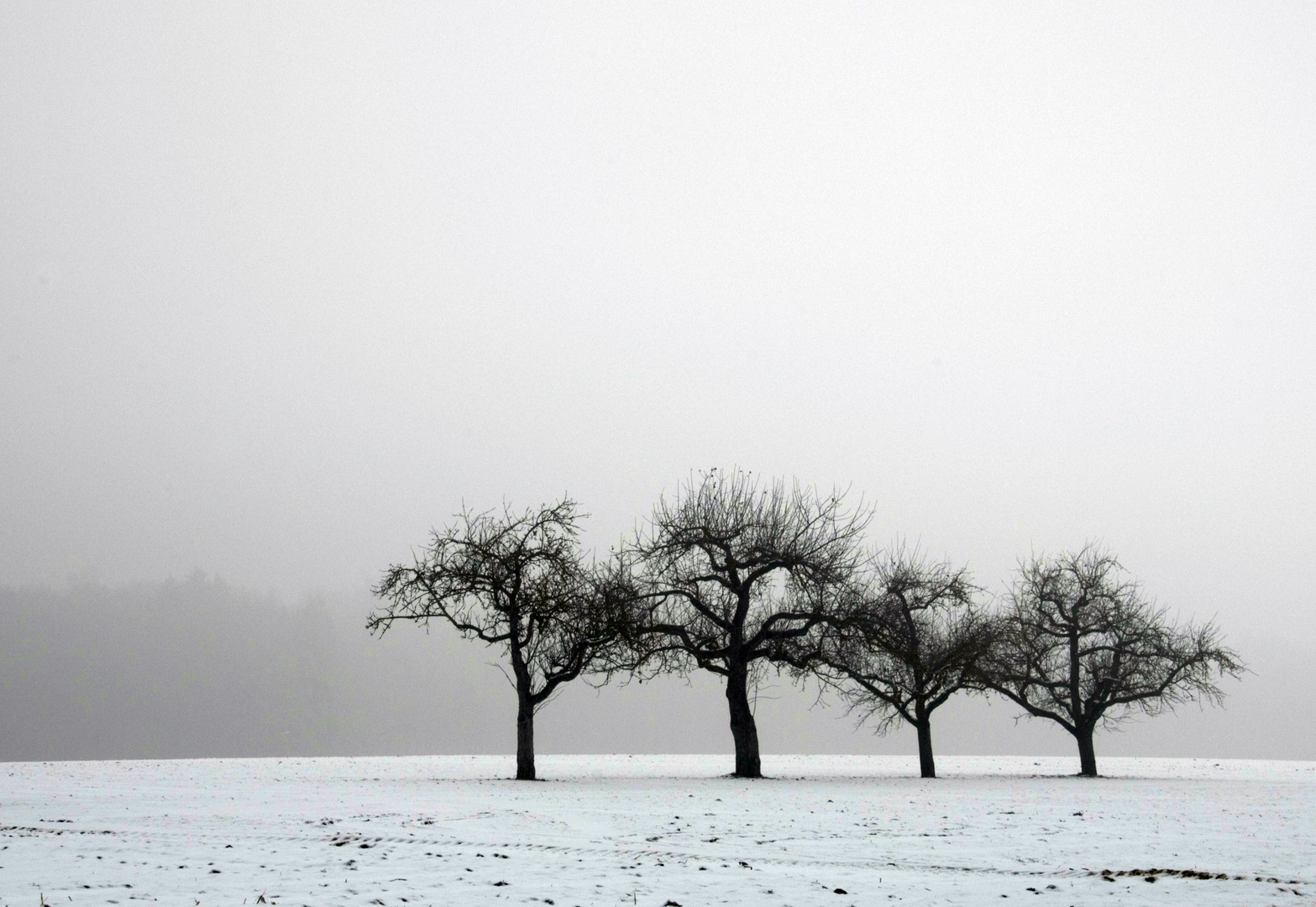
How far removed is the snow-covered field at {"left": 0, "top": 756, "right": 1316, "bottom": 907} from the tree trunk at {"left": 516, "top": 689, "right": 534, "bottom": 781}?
1293mm

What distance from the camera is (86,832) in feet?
47.5

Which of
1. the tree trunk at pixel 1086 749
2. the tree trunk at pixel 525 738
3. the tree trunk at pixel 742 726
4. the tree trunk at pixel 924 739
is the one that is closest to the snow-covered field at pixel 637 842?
the tree trunk at pixel 525 738

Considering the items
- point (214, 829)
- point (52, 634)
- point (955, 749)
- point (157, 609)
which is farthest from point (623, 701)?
point (214, 829)

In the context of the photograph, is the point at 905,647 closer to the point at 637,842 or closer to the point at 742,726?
the point at 742,726

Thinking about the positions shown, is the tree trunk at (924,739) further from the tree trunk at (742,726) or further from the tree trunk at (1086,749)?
the tree trunk at (1086,749)

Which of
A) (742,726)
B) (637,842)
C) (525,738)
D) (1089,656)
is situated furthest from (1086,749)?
(637,842)

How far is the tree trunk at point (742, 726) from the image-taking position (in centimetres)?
3022

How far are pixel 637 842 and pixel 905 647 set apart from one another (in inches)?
735

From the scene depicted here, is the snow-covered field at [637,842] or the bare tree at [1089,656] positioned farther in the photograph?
the bare tree at [1089,656]

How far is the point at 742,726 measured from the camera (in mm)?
30703

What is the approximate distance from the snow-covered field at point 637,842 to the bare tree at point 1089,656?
696cm

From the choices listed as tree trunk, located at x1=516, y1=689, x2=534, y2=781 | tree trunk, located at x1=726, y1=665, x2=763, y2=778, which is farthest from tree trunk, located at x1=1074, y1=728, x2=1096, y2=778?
tree trunk, located at x1=516, y1=689, x2=534, y2=781

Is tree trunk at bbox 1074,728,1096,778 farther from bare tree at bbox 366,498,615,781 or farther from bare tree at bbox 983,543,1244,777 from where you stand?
bare tree at bbox 366,498,615,781

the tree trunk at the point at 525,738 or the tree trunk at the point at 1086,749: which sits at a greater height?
the tree trunk at the point at 525,738
